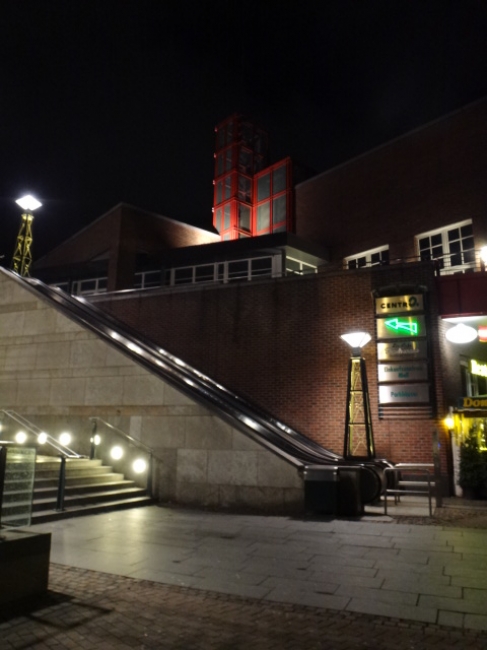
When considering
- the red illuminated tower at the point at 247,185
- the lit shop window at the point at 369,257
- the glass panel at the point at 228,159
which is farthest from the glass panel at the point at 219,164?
the lit shop window at the point at 369,257

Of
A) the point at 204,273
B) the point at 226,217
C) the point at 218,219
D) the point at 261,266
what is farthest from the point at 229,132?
the point at 261,266

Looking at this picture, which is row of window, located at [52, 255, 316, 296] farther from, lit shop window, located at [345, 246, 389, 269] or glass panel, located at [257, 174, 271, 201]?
glass panel, located at [257, 174, 271, 201]

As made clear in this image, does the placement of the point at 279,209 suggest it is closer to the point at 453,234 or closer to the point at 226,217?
the point at 226,217

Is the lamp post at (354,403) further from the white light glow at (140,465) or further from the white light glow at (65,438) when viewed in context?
the white light glow at (65,438)

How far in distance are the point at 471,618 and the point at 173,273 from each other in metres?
24.7

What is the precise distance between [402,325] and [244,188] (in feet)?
88.4

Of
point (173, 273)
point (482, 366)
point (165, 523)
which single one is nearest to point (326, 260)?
point (173, 273)

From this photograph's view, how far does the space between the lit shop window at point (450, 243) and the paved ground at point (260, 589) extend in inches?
521

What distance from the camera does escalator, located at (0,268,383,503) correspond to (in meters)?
10.6

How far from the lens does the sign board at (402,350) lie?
1403cm

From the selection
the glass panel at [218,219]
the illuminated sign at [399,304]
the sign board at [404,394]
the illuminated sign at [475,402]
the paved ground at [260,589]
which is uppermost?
the glass panel at [218,219]

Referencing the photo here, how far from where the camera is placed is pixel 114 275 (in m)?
27.2

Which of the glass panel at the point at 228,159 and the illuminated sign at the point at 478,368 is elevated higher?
the glass panel at the point at 228,159

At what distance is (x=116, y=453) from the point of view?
41.1ft
